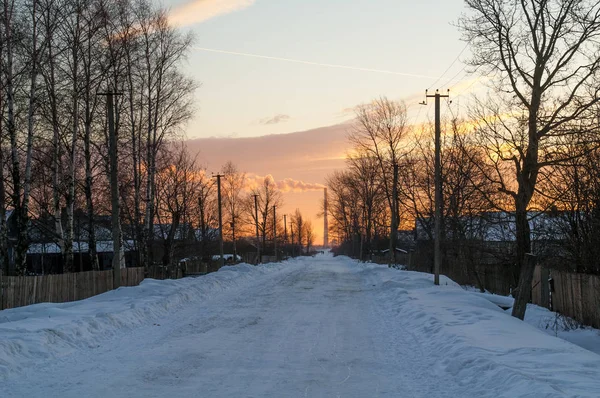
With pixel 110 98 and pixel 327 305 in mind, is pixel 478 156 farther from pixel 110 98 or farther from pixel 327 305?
pixel 110 98

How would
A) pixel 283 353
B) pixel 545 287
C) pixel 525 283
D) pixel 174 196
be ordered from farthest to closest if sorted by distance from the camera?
pixel 174 196, pixel 545 287, pixel 525 283, pixel 283 353

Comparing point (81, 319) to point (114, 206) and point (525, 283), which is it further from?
point (525, 283)

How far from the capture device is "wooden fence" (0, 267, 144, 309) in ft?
58.8

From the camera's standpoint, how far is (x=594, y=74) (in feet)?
70.5

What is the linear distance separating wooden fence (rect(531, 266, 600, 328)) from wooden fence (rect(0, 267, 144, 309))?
56.2 feet

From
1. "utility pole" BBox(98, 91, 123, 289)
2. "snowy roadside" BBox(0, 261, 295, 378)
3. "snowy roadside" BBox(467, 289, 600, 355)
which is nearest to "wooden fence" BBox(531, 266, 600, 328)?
"snowy roadside" BBox(467, 289, 600, 355)

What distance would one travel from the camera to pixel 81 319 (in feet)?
44.8

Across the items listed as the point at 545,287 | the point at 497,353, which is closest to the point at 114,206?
the point at 497,353

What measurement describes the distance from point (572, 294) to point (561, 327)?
60.7 inches

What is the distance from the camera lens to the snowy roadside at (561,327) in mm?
15444

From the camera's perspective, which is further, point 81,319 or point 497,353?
point 81,319

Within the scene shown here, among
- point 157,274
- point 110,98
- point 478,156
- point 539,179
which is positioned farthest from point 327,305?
point 478,156

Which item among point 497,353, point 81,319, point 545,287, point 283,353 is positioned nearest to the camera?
point 497,353

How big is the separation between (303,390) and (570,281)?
45.8 feet
